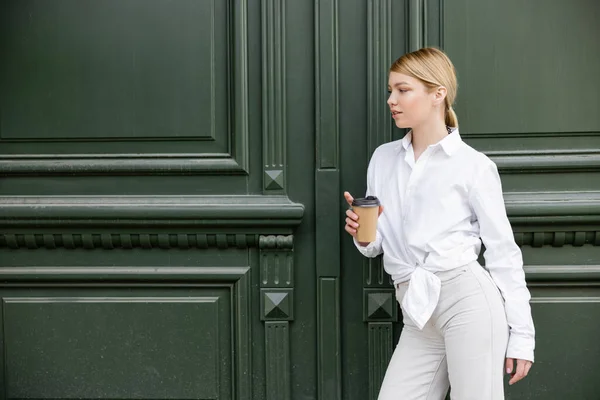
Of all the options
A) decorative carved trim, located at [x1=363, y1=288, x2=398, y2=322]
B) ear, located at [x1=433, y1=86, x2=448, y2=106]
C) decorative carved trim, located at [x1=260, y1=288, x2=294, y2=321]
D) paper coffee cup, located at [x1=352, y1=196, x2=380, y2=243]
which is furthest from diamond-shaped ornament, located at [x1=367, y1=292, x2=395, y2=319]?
ear, located at [x1=433, y1=86, x2=448, y2=106]

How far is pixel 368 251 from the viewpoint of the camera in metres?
2.78

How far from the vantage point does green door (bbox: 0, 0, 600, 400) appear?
3.15 meters

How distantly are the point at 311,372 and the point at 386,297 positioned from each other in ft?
1.66

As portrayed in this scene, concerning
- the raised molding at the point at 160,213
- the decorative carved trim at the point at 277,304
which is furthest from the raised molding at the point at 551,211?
the decorative carved trim at the point at 277,304

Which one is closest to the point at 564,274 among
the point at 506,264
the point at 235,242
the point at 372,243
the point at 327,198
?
the point at 506,264

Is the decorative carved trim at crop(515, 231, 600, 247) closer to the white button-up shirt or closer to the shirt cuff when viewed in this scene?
the white button-up shirt

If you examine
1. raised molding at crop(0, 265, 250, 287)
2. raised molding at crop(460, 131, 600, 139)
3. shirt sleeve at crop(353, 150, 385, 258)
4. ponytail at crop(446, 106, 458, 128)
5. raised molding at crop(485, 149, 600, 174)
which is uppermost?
ponytail at crop(446, 106, 458, 128)

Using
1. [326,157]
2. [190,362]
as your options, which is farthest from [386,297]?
[190,362]

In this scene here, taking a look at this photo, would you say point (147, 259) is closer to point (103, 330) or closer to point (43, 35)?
point (103, 330)

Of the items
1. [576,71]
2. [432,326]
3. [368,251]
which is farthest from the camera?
[576,71]

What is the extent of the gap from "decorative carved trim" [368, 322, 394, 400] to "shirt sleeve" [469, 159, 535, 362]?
2.57 feet

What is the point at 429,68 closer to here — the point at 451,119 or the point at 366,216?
the point at 451,119

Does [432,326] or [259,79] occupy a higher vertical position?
[259,79]

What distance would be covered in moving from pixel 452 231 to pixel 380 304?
76 cm
